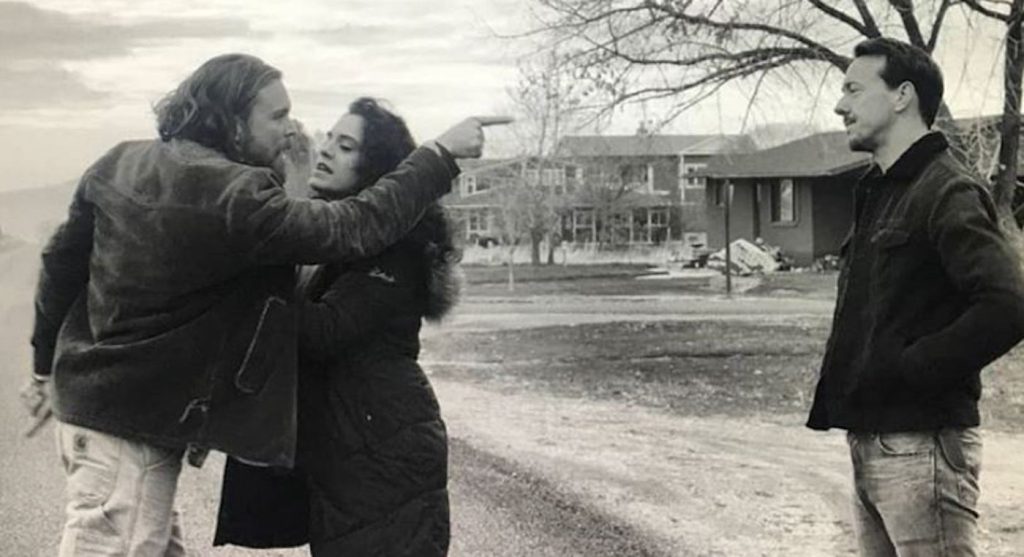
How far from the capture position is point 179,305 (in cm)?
150

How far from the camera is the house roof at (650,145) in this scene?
12.8 feet

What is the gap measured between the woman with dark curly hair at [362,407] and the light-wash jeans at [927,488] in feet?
2.05

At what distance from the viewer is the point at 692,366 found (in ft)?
16.9

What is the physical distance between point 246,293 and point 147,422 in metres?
0.21

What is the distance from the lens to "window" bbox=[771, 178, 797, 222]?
4.16m

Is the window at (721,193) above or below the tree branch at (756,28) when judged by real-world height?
below

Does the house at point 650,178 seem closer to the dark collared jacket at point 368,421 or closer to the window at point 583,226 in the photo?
the window at point 583,226

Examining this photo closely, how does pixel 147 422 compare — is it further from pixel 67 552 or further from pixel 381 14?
pixel 381 14

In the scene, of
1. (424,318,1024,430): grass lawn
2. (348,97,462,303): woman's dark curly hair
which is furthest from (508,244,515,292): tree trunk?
(348,97,462,303): woman's dark curly hair

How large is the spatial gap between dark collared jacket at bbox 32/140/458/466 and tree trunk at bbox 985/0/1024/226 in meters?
3.22

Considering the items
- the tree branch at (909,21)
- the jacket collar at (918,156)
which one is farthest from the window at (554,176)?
the jacket collar at (918,156)

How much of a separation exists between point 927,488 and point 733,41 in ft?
11.3

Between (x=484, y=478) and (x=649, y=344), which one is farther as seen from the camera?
(x=649, y=344)

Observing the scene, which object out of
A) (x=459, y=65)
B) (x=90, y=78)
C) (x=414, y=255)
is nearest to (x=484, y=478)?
(x=459, y=65)
